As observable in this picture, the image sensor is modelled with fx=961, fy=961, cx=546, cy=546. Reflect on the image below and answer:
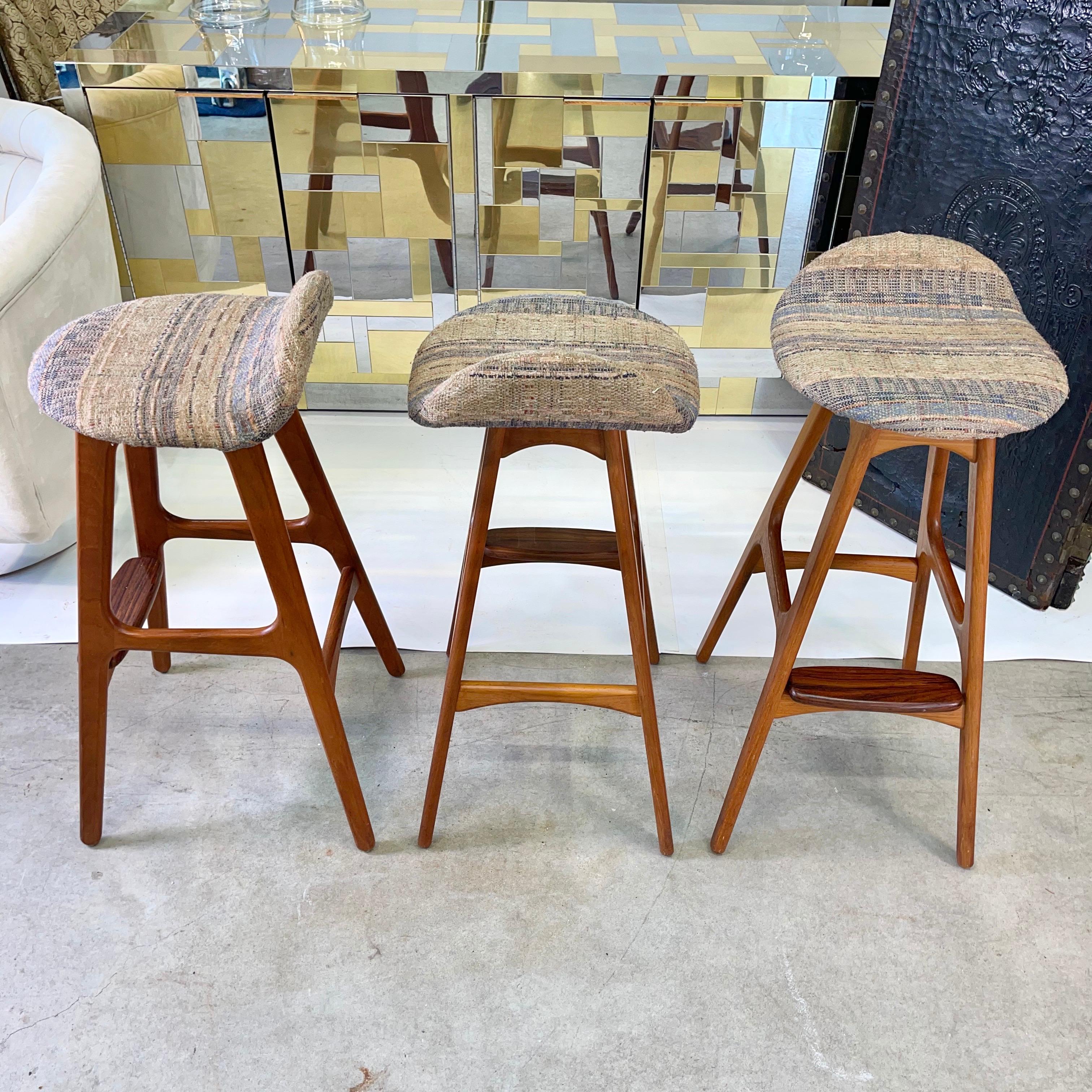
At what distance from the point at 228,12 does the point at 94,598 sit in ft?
5.50

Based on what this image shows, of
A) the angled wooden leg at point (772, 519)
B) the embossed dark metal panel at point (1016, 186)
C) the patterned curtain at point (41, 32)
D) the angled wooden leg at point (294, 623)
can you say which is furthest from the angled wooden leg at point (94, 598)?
the patterned curtain at point (41, 32)

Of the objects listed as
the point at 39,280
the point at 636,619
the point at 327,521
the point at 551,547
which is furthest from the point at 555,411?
the point at 39,280

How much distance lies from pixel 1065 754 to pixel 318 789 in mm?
1356

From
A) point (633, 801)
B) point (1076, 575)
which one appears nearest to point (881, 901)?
point (633, 801)

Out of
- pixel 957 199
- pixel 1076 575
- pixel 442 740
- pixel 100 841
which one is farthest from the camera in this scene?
pixel 1076 575

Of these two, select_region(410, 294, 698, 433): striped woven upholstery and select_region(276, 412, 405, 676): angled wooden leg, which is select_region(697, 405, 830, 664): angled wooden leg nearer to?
select_region(410, 294, 698, 433): striped woven upholstery

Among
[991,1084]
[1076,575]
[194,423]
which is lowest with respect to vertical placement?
[991,1084]

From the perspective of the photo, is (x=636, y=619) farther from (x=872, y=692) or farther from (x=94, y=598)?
(x=94, y=598)

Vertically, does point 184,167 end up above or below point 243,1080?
above

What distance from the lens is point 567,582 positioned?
2.16 m

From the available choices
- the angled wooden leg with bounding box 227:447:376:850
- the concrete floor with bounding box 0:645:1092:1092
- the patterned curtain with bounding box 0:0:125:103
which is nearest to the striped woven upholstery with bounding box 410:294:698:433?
the angled wooden leg with bounding box 227:447:376:850

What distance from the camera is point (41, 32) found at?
2605mm

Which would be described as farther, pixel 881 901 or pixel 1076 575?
pixel 1076 575

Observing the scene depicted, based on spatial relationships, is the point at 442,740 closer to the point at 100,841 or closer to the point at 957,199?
the point at 100,841
